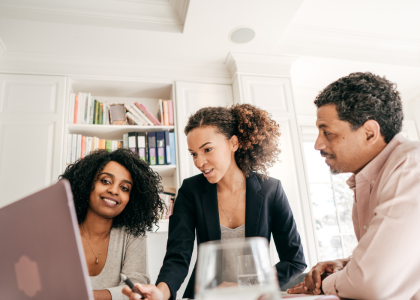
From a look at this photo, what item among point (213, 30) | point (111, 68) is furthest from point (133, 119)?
point (213, 30)

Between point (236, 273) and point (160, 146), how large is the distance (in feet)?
7.86

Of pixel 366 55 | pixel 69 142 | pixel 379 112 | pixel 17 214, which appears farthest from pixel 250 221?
pixel 366 55

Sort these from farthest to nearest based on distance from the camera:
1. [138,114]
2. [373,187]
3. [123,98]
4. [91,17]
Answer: [123,98]
[138,114]
[91,17]
[373,187]

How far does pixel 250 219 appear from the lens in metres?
1.37

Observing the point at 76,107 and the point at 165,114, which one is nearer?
the point at 76,107

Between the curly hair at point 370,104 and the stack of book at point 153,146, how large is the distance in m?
1.80

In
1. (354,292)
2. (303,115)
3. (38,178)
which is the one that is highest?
(303,115)

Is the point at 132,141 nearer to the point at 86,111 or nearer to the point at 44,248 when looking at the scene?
the point at 86,111

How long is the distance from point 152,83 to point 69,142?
35.5 inches

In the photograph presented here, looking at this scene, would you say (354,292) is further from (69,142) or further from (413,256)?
(69,142)

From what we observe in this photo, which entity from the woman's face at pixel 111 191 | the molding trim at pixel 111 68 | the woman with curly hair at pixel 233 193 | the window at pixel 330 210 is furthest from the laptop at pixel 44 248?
the window at pixel 330 210

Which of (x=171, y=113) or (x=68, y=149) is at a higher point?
(x=171, y=113)

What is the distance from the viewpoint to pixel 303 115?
3.81 meters

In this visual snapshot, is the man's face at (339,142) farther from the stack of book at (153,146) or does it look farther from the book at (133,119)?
the book at (133,119)
